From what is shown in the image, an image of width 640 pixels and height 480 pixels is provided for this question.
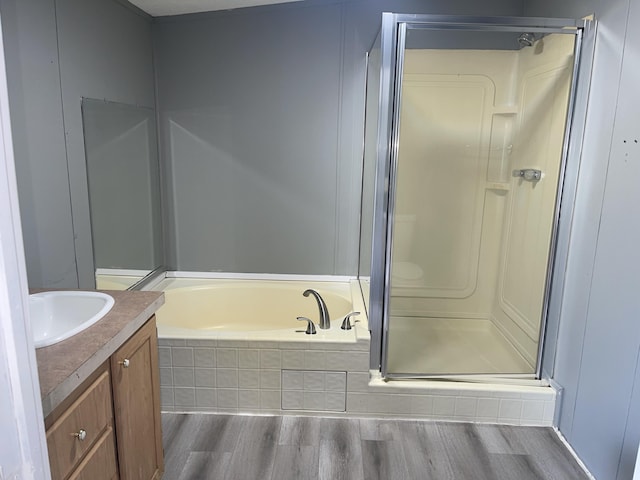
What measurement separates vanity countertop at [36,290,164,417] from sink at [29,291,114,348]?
0.07 m

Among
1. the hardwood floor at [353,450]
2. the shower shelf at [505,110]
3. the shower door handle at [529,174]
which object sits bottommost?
the hardwood floor at [353,450]

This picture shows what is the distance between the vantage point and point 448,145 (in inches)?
125

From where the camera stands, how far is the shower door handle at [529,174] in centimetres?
274

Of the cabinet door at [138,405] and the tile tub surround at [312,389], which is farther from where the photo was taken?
the tile tub surround at [312,389]

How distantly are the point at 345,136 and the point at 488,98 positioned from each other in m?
1.00

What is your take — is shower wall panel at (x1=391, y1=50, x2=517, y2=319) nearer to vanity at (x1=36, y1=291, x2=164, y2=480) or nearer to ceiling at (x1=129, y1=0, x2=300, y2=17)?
ceiling at (x1=129, y1=0, x2=300, y2=17)

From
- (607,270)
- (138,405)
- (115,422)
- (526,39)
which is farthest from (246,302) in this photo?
(526,39)

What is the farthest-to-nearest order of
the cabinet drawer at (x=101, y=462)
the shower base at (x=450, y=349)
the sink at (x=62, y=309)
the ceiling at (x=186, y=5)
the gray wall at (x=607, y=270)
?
the ceiling at (x=186, y=5) < the shower base at (x=450, y=349) < the gray wall at (x=607, y=270) < the sink at (x=62, y=309) < the cabinet drawer at (x=101, y=462)

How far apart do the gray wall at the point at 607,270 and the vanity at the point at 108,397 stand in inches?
70.9

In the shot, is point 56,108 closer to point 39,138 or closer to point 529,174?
point 39,138

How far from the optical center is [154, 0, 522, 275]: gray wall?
2.98 metres

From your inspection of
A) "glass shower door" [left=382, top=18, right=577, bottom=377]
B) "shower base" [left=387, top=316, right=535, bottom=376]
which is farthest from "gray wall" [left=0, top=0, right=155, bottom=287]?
"shower base" [left=387, top=316, right=535, bottom=376]

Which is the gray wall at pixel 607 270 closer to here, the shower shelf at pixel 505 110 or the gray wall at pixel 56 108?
the shower shelf at pixel 505 110

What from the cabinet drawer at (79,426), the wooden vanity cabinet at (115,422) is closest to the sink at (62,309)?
the wooden vanity cabinet at (115,422)
